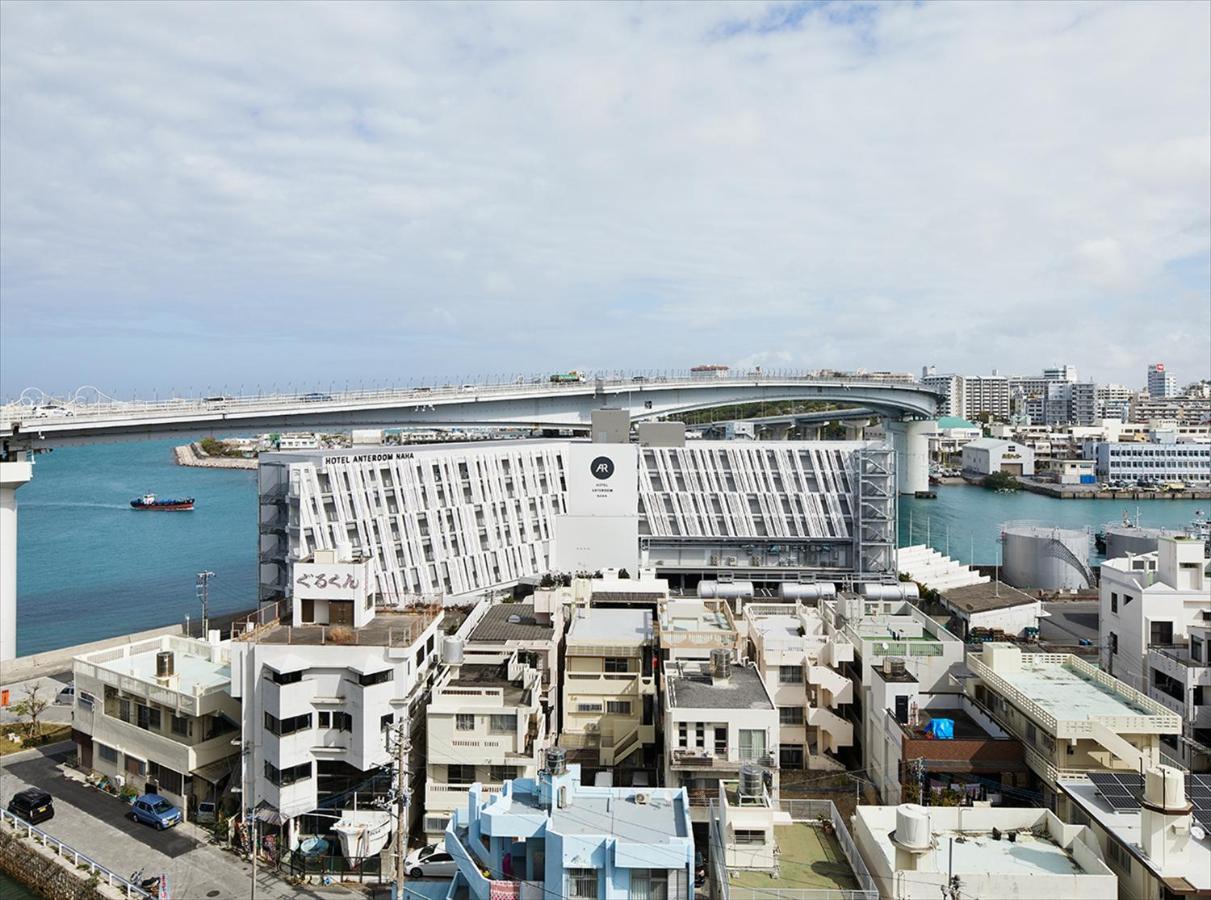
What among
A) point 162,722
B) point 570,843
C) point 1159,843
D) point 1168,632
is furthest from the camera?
point 1168,632

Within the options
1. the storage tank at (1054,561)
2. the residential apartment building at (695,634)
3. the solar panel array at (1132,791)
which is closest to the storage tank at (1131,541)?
the storage tank at (1054,561)

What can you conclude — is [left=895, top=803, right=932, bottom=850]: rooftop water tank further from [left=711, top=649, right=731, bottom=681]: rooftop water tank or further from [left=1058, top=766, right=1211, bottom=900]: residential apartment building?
[left=711, top=649, right=731, bottom=681]: rooftop water tank

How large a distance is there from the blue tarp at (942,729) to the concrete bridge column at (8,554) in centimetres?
2136

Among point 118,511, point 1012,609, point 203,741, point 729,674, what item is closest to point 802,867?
point 729,674

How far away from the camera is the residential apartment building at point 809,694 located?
49.9 ft

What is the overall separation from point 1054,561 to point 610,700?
2223cm

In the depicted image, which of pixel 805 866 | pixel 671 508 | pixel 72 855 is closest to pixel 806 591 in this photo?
pixel 671 508

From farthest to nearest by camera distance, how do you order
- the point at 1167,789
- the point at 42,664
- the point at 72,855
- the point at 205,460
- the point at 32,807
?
the point at 205,460
the point at 42,664
the point at 32,807
the point at 72,855
the point at 1167,789

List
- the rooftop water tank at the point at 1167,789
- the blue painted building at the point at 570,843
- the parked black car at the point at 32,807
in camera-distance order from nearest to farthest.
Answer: the rooftop water tank at the point at 1167,789 < the blue painted building at the point at 570,843 < the parked black car at the point at 32,807

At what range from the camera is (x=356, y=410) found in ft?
109

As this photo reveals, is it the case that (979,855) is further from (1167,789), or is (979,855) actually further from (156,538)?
(156,538)

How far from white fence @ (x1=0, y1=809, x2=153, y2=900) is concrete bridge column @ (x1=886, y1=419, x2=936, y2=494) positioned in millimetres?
60213

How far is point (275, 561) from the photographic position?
23.8 metres

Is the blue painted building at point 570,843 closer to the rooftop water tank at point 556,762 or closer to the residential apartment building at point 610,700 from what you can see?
the rooftop water tank at point 556,762
